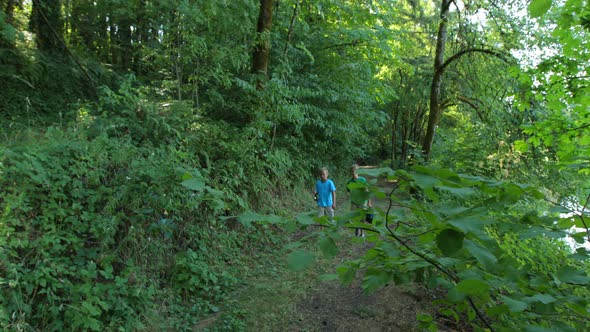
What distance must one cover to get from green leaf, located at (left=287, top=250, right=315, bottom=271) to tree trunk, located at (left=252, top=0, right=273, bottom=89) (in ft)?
24.3

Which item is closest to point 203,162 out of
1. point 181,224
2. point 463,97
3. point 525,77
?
point 181,224

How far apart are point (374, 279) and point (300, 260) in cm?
44

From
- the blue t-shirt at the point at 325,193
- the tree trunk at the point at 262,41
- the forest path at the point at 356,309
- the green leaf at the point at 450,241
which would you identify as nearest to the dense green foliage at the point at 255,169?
the green leaf at the point at 450,241

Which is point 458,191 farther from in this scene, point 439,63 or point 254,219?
point 439,63

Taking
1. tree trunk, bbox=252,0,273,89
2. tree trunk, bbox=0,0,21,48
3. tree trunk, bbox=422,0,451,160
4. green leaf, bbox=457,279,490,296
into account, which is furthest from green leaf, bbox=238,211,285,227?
tree trunk, bbox=422,0,451,160

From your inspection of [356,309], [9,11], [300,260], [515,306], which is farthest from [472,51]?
[9,11]

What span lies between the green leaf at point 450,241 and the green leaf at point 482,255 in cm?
5

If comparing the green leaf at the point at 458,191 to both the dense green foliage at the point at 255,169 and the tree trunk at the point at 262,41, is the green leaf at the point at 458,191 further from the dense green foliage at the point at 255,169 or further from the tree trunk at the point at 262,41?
the tree trunk at the point at 262,41

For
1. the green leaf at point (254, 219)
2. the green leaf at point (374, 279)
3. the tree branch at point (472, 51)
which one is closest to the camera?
the green leaf at point (254, 219)

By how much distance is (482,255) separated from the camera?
1090 millimetres

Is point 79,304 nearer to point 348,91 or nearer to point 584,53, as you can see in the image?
point 584,53

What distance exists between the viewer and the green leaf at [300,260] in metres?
1.17

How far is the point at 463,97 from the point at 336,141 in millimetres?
4526

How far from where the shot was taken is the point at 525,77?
16.0ft
